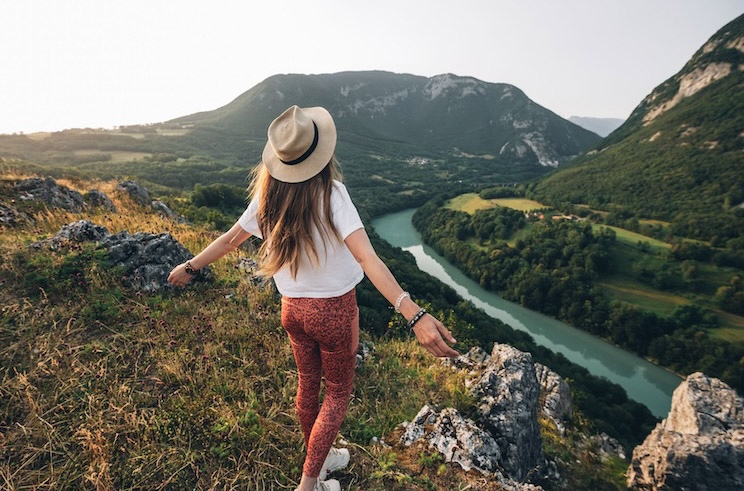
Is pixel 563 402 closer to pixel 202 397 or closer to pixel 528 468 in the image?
pixel 528 468

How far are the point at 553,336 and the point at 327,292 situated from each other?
181ft

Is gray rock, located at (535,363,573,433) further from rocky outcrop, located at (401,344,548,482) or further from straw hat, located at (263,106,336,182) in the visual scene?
straw hat, located at (263,106,336,182)

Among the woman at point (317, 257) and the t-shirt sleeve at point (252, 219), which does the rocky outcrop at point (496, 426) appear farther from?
the t-shirt sleeve at point (252, 219)

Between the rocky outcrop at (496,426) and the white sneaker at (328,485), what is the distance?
1257 millimetres

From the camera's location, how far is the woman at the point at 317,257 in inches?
71.0

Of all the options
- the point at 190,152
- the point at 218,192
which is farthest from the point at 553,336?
the point at 190,152

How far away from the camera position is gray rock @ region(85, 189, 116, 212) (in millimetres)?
9469

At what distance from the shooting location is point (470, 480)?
11.2 feet

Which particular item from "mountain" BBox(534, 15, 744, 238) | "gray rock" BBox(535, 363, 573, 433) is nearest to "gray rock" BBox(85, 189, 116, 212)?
"gray rock" BBox(535, 363, 573, 433)

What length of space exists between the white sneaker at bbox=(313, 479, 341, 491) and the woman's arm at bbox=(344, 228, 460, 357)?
5.90 feet

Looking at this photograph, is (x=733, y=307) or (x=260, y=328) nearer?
(x=260, y=328)

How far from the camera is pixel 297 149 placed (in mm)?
1830

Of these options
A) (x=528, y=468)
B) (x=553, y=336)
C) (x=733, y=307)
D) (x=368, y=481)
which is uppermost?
(x=368, y=481)

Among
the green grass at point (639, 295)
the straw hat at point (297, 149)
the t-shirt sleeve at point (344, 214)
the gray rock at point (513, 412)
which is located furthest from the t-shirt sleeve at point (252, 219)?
the green grass at point (639, 295)
